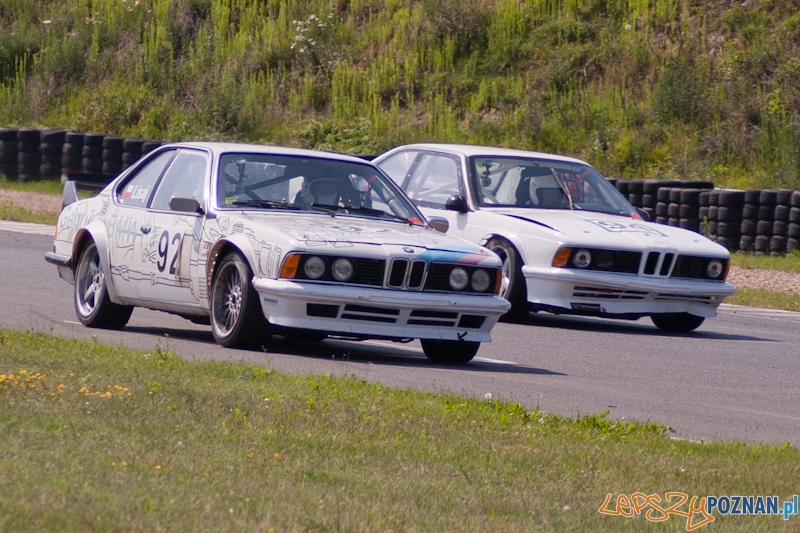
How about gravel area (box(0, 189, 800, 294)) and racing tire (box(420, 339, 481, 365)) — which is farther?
gravel area (box(0, 189, 800, 294))

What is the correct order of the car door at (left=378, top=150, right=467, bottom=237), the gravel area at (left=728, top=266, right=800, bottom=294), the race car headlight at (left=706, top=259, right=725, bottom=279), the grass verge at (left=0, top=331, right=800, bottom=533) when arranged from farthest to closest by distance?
1. the gravel area at (left=728, top=266, right=800, bottom=294)
2. the car door at (left=378, top=150, right=467, bottom=237)
3. the race car headlight at (left=706, top=259, right=725, bottom=279)
4. the grass verge at (left=0, top=331, right=800, bottom=533)

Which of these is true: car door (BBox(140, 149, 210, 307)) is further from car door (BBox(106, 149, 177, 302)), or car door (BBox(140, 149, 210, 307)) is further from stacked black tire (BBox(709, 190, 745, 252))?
stacked black tire (BBox(709, 190, 745, 252))

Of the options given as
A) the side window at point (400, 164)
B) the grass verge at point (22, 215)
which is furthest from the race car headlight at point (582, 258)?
the grass verge at point (22, 215)

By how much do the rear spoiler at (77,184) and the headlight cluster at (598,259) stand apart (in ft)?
12.5

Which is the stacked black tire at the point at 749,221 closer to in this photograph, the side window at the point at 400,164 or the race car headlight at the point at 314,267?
the side window at the point at 400,164

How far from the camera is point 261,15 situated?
3612 centimetres

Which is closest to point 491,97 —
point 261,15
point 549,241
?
point 261,15

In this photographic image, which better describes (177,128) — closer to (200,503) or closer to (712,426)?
(712,426)

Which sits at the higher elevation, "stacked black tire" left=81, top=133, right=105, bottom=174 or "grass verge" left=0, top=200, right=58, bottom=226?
"stacked black tire" left=81, top=133, right=105, bottom=174

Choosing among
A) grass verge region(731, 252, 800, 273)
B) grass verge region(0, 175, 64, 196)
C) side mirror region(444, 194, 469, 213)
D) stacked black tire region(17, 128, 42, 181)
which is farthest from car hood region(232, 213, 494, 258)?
stacked black tire region(17, 128, 42, 181)

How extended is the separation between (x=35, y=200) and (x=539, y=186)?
14.4 metres

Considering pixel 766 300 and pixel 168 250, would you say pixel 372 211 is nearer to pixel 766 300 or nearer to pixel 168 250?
pixel 168 250

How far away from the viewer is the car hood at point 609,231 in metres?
11.4

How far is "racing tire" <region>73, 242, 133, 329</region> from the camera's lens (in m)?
9.68
